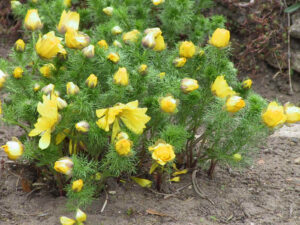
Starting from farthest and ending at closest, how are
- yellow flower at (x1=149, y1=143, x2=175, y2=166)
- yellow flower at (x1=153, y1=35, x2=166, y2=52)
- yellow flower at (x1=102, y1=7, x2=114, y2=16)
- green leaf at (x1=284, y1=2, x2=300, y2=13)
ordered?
green leaf at (x1=284, y1=2, x2=300, y2=13) < yellow flower at (x1=102, y1=7, x2=114, y2=16) < yellow flower at (x1=153, y1=35, x2=166, y2=52) < yellow flower at (x1=149, y1=143, x2=175, y2=166)

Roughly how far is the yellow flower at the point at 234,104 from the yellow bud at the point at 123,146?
0.47 m

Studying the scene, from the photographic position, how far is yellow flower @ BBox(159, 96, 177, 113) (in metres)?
1.79

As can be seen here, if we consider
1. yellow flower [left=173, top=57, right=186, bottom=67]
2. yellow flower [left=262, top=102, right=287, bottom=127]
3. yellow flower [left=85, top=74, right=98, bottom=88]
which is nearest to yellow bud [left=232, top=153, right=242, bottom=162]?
yellow flower [left=262, top=102, right=287, bottom=127]

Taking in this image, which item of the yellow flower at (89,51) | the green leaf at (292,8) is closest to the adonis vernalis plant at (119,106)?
the yellow flower at (89,51)

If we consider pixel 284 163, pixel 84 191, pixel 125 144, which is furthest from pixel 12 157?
pixel 284 163

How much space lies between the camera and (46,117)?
1.69 m

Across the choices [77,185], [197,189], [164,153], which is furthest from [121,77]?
[197,189]

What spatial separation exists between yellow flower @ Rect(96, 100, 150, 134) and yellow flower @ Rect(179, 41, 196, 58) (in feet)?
1.54

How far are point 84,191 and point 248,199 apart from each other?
89cm

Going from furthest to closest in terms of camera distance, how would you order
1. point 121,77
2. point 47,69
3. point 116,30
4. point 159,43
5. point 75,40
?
point 116,30 → point 159,43 → point 47,69 → point 75,40 → point 121,77

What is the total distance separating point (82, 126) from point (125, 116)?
18 cm

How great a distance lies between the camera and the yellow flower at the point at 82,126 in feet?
5.73

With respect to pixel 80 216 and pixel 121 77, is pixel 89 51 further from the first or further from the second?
pixel 80 216

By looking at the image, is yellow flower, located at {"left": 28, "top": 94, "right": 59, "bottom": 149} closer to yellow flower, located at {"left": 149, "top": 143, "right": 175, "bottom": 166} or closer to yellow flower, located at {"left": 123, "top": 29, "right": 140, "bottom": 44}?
yellow flower, located at {"left": 149, "top": 143, "right": 175, "bottom": 166}
